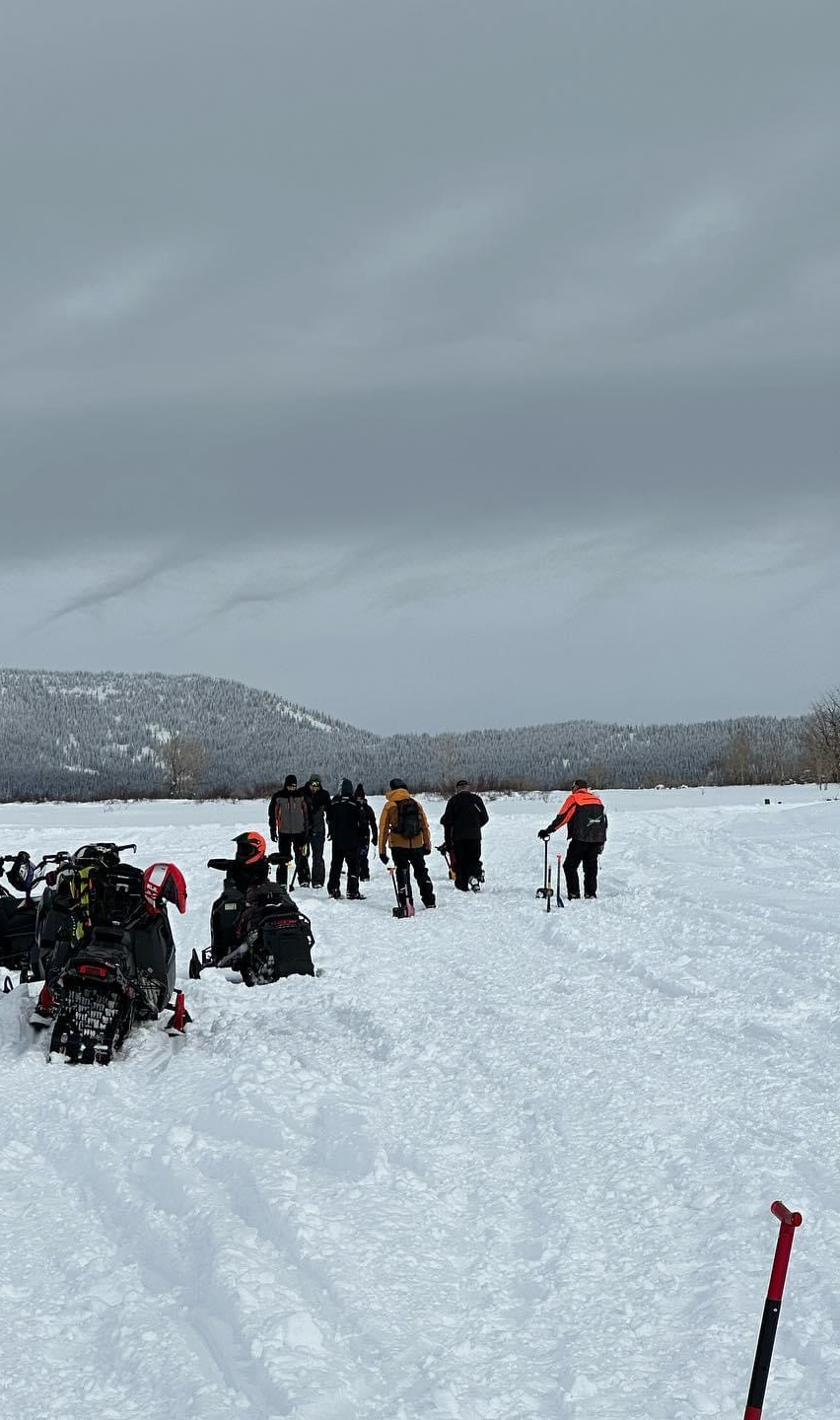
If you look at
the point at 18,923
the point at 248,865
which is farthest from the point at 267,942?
the point at 18,923

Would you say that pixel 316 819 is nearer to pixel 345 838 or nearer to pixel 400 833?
pixel 345 838

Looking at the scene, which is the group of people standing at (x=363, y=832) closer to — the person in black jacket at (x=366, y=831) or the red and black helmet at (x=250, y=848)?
the person in black jacket at (x=366, y=831)

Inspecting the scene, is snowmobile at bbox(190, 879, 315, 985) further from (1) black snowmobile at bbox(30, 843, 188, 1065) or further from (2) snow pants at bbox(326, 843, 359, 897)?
(2) snow pants at bbox(326, 843, 359, 897)

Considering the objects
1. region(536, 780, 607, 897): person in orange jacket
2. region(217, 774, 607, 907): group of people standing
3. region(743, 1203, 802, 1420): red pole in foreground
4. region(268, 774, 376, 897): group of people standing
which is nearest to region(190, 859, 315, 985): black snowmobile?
region(217, 774, 607, 907): group of people standing

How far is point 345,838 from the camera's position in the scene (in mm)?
16094

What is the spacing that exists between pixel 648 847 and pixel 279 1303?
67.1ft

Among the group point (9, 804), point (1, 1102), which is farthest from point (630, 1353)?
point (9, 804)

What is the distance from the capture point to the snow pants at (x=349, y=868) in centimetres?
1580

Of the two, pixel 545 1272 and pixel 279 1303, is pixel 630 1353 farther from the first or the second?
pixel 279 1303

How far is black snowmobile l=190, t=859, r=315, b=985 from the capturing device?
921 centimetres

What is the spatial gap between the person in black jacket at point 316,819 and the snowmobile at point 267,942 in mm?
7274

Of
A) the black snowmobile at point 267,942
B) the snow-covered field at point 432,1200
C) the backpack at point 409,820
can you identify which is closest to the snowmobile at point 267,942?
the black snowmobile at point 267,942

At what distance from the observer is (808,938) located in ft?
34.7

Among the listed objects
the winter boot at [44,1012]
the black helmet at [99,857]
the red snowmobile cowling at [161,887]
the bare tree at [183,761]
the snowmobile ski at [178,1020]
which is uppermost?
the bare tree at [183,761]
